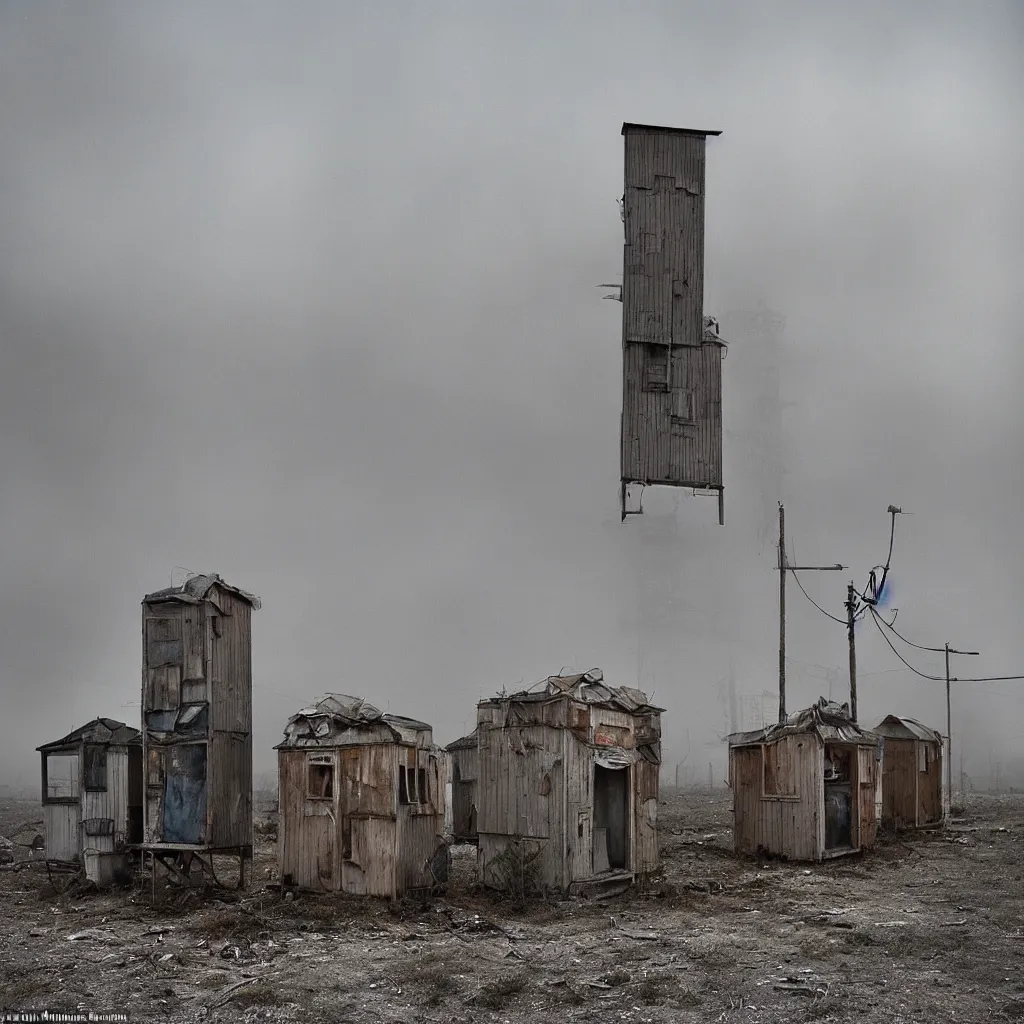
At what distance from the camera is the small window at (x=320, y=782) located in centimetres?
1992

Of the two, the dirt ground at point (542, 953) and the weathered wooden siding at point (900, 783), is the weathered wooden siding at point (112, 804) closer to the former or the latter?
the dirt ground at point (542, 953)

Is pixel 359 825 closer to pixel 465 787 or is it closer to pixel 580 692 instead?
pixel 580 692

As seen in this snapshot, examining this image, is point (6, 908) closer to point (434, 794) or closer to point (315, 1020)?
point (434, 794)

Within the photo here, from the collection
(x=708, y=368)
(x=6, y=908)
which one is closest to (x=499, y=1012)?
(x=6, y=908)

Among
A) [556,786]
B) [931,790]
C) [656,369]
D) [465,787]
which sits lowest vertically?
[931,790]

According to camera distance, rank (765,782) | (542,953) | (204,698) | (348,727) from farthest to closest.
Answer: (765,782)
(204,698)
(348,727)
(542,953)

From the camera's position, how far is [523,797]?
20.2 meters

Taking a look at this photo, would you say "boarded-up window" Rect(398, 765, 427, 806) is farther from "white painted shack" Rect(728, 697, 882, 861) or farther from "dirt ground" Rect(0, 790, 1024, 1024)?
"white painted shack" Rect(728, 697, 882, 861)

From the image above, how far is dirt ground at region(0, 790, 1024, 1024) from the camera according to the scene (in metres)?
12.9

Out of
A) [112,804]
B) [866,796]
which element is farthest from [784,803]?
[112,804]

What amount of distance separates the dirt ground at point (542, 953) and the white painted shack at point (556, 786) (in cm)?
72

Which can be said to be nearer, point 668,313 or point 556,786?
point 556,786

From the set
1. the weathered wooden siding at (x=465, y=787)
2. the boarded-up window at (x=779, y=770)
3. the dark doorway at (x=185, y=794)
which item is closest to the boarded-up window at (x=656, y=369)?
the boarded-up window at (x=779, y=770)

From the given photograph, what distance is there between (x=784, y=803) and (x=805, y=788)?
740mm
